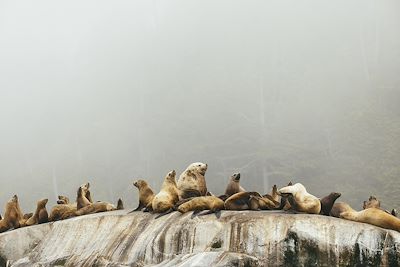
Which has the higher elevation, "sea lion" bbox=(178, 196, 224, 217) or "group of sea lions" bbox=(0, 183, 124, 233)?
"sea lion" bbox=(178, 196, 224, 217)

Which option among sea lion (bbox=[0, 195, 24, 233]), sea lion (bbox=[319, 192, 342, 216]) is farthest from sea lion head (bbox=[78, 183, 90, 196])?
sea lion (bbox=[319, 192, 342, 216])

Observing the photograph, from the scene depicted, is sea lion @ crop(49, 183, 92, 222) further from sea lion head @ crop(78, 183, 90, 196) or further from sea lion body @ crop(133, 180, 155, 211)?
sea lion body @ crop(133, 180, 155, 211)

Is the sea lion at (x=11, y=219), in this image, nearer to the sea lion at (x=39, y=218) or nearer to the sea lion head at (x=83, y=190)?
the sea lion at (x=39, y=218)

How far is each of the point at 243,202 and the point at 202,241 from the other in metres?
1.52

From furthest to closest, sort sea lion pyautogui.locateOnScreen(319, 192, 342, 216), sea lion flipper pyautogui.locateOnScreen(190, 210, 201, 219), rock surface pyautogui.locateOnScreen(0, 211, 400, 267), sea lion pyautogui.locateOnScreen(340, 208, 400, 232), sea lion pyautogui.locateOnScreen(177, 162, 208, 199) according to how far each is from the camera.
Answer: sea lion pyautogui.locateOnScreen(177, 162, 208, 199), sea lion flipper pyautogui.locateOnScreen(190, 210, 201, 219), sea lion pyautogui.locateOnScreen(319, 192, 342, 216), sea lion pyautogui.locateOnScreen(340, 208, 400, 232), rock surface pyautogui.locateOnScreen(0, 211, 400, 267)

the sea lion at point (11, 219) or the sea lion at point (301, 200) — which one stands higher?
the sea lion at point (301, 200)

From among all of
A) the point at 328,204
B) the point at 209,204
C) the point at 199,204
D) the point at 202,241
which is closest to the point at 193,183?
the point at 199,204

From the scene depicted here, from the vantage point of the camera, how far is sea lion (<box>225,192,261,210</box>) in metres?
12.8

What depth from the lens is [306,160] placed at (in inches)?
1852

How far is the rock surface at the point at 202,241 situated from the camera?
1061 centimetres

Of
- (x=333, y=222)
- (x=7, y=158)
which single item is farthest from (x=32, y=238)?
(x=7, y=158)

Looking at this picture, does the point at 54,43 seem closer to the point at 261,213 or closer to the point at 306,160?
the point at 306,160

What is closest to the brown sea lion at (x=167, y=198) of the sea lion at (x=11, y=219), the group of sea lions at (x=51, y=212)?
the group of sea lions at (x=51, y=212)

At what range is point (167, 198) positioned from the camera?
1364 centimetres
